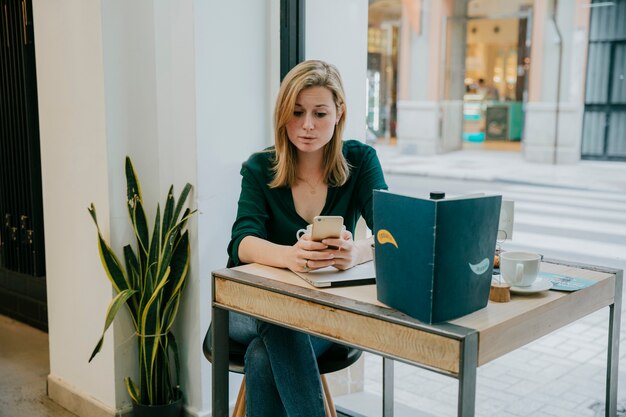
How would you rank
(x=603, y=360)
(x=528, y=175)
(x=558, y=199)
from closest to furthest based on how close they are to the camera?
1. (x=603, y=360)
2. (x=558, y=199)
3. (x=528, y=175)

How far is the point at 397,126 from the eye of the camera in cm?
1488

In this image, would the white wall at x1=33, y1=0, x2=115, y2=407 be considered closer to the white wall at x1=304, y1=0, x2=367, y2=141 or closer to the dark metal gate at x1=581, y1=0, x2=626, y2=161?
the white wall at x1=304, y1=0, x2=367, y2=141

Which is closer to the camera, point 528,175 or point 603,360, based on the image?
point 603,360

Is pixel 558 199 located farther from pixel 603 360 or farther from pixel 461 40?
pixel 461 40

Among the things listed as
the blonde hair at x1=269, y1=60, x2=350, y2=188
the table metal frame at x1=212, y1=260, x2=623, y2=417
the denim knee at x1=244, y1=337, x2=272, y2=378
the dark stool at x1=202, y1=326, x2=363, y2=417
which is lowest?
the dark stool at x1=202, y1=326, x2=363, y2=417

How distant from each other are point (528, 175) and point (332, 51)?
26.7ft

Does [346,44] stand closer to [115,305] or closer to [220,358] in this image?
[115,305]

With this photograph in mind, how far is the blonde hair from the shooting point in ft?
7.57

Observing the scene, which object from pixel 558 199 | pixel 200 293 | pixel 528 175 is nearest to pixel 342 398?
pixel 200 293

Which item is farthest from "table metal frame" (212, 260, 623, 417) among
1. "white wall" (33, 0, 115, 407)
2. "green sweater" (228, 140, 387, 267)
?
"white wall" (33, 0, 115, 407)

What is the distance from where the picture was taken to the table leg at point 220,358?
211 cm

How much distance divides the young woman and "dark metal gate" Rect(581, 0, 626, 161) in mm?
9585

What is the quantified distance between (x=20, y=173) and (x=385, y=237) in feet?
10.5

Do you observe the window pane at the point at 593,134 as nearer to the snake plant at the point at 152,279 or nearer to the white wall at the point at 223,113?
the white wall at the point at 223,113
